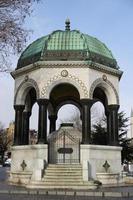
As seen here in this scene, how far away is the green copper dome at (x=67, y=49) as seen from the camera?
22203 millimetres

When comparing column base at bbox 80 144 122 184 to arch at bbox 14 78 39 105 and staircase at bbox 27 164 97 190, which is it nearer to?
staircase at bbox 27 164 97 190

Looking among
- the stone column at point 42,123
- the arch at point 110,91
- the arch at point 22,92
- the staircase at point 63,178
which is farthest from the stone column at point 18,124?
the arch at point 110,91

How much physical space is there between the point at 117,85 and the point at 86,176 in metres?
7.40

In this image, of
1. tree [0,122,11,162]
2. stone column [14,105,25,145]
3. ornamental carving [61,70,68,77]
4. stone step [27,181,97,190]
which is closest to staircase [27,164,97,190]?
stone step [27,181,97,190]

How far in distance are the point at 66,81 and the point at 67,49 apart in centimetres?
205

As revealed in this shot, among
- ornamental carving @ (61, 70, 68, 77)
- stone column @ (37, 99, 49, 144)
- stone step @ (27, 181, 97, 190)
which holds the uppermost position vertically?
ornamental carving @ (61, 70, 68, 77)

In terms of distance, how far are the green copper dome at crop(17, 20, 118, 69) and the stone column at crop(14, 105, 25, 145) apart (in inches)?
108

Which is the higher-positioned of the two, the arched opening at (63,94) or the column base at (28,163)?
the arched opening at (63,94)

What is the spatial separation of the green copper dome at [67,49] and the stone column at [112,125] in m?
2.85

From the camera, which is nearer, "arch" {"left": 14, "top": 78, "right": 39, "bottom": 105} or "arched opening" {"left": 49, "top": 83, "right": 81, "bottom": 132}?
"arch" {"left": 14, "top": 78, "right": 39, "bottom": 105}

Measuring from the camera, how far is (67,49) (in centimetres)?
2248

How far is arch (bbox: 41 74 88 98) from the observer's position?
21938mm

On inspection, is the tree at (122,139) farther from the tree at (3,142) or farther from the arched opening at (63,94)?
the tree at (3,142)

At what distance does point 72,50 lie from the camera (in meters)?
22.4
